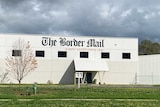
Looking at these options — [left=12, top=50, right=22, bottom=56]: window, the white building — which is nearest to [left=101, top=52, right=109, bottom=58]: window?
the white building

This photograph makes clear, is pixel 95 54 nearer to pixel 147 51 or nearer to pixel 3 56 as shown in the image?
pixel 3 56

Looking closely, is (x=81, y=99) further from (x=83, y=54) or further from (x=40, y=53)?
(x=83, y=54)

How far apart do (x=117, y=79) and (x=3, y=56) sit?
20.0 m

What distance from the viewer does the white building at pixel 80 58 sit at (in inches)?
2367

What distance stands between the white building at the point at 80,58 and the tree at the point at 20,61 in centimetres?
62

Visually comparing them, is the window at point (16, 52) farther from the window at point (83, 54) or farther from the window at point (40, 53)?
the window at point (83, 54)

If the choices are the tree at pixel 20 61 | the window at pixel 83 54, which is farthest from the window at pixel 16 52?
the window at pixel 83 54

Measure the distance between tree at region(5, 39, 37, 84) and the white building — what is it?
2.02 feet

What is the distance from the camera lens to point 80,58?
62031mm

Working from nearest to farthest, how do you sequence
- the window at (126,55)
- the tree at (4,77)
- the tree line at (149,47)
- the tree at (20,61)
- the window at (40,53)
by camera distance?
the tree at (4,77), the tree at (20,61), the window at (40,53), the window at (126,55), the tree line at (149,47)

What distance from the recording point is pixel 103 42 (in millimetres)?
63500

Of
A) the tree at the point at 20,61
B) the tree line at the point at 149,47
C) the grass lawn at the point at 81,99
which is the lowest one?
the grass lawn at the point at 81,99

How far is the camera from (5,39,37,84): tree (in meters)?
59.6

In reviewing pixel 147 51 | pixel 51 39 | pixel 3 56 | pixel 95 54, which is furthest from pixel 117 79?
pixel 147 51
